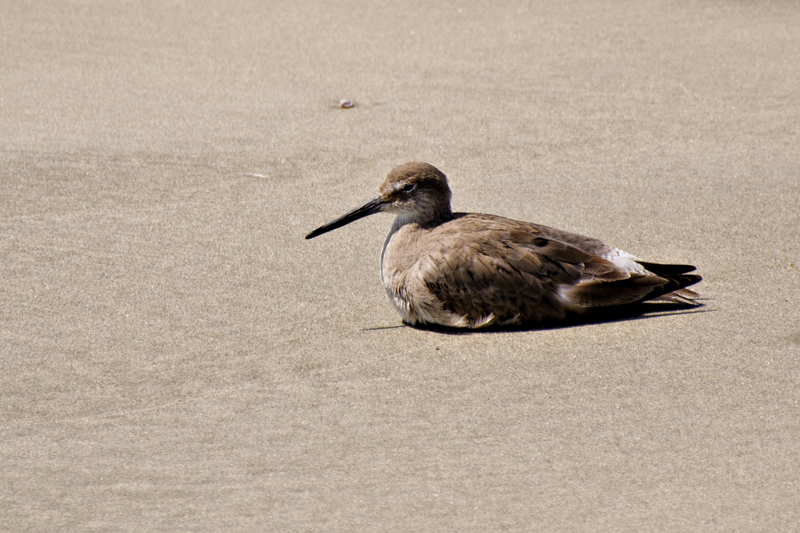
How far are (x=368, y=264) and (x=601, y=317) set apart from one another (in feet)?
4.62

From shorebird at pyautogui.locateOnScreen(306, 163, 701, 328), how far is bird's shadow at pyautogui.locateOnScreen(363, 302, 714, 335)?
3cm

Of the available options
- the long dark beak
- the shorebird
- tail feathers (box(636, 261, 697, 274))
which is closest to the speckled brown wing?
the shorebird

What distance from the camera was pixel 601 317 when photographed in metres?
4.71

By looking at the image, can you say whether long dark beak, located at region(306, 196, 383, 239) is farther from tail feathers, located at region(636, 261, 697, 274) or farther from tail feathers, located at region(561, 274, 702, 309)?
tail feathers, located at region(636, 261, 697, 274)

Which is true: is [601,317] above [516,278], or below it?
below

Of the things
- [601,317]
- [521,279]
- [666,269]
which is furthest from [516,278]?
[666,269]

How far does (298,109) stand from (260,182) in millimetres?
1126

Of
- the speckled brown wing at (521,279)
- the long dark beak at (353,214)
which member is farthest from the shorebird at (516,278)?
the long dark beak at (353,214)

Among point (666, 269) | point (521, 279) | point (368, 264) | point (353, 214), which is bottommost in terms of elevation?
point (368, 264)

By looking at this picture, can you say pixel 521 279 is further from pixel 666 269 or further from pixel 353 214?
pixel 353 214

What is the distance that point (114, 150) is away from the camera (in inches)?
257

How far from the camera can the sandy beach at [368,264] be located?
3355mm

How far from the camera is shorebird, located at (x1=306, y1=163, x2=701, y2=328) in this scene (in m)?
4.59

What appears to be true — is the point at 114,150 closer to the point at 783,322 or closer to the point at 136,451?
the point at 136,451
